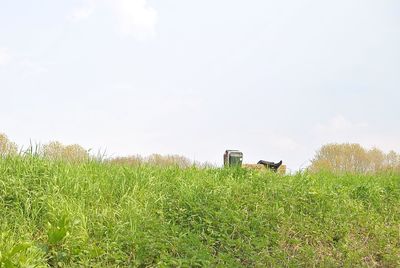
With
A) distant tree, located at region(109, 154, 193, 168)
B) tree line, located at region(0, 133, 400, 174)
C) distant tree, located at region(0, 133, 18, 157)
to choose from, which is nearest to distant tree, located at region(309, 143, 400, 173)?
tree line, located at region(0, 133, 400, 174)

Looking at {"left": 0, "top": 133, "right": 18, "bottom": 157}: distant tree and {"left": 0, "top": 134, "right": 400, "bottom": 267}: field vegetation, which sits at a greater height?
{"left": 0, "top": 133, "right": 18, "bottom": 157}: distant tree

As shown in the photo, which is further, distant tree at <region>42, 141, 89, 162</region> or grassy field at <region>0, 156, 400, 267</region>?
distant tree at <region>42, 141, 89, 162</region>

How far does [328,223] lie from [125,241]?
278 centimetres

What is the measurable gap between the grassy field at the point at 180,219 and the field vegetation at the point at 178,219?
0.01 meters

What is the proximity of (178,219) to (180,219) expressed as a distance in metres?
0.03

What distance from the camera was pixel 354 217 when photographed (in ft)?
24.6

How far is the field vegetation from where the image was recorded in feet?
18.9

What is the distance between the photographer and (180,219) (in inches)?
258

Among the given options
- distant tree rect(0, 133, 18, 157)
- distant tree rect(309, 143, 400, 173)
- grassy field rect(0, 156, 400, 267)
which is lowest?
grassy field rect(0, 156, 400, 267)

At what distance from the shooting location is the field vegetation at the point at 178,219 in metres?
5.77

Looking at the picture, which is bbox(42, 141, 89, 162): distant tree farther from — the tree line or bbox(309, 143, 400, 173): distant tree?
bbox(309, 143, 400, 173): distant tree

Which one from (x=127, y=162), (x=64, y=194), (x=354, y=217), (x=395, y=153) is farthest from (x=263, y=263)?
(x=395, y=153)

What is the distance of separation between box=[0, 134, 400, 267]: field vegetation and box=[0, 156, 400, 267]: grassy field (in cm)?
1

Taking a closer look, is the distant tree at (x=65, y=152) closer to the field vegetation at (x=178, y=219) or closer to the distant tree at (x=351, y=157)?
the field vegetation at (x=178, y=219)
